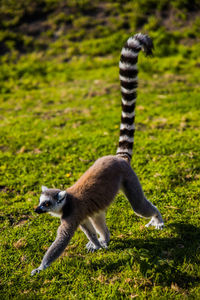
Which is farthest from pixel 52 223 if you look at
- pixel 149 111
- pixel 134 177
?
pixel 149 111

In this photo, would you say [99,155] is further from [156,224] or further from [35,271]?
[35,271]

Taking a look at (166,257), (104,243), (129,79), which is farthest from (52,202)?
(129,79)

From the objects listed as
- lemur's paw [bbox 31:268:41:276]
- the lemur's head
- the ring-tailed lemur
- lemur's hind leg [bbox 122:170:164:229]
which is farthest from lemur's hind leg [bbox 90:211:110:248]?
lemur's paw [bbox 31:268:41:276]

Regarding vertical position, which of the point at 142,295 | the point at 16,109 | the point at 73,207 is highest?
the point at 73,207

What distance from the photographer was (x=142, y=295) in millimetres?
2982

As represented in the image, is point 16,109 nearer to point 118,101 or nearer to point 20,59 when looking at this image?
point 118,101

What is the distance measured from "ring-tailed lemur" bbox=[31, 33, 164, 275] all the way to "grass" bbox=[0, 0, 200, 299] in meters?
0.29

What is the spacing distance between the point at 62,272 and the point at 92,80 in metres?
8.08

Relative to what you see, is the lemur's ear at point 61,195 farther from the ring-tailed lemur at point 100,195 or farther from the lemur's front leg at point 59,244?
the lemur's front leg at point 59,244

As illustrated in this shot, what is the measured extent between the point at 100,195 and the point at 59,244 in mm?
717

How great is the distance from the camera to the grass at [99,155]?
3.24 metres

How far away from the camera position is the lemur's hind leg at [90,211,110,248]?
370 cm

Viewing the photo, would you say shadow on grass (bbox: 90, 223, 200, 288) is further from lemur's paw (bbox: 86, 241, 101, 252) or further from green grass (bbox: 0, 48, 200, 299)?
lemur's paw (bbox: 86, 241, 101, 252)

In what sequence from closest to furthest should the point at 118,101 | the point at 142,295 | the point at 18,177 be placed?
the point at 142,295 < the point at 18,177 < the point at 118,101
